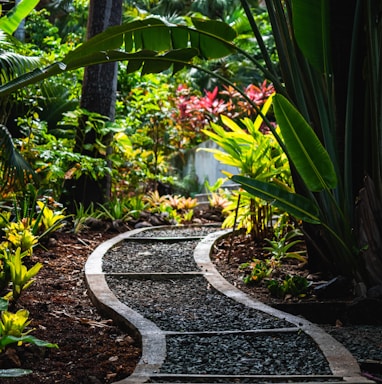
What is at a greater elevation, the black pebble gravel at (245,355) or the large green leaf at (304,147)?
the large green leaf at (304,147)

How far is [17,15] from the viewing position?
6957 millimetres

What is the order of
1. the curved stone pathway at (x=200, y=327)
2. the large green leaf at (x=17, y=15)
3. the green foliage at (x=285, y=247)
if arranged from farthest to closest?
the large green leaf at (x=17, y=15), the green foliage at (x=285, y=247), the curved stone pathway at (x=200, y=327)

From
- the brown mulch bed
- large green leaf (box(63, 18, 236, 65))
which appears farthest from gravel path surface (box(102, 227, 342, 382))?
large green leaf (box(63, 18, 236, 65))

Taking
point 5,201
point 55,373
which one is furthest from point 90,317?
point 5,201

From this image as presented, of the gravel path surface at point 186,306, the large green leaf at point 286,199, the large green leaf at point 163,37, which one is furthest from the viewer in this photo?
the large green leaf at point 163,37

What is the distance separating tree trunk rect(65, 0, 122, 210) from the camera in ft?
24.8

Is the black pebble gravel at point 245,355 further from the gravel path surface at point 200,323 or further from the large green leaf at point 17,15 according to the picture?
the large green leaf at point 17,15

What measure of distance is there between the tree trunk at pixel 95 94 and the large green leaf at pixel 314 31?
12.3 ft

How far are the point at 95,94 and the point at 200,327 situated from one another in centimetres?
456

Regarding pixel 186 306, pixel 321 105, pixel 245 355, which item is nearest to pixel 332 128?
pixel 321 105

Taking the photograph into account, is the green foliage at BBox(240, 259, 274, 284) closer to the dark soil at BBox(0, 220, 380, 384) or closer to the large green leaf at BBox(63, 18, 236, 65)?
the dark soil at BBox(0, 220, 380, 384)

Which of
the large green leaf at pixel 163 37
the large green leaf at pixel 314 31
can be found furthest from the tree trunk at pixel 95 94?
the large green leaf at pixel 314 31

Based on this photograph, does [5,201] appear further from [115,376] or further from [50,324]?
[115,376]

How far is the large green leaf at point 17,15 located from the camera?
22.7 feet
